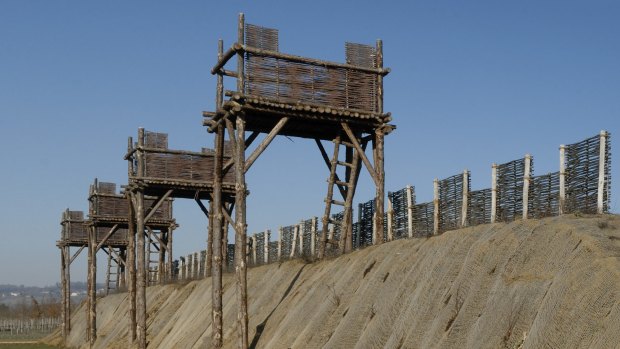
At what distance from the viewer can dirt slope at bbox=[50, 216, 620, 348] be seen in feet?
42.4

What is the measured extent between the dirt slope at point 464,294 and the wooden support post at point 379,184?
5.09 ft

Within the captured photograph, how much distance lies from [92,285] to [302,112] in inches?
1156

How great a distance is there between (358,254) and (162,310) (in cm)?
1925

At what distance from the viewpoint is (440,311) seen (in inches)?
646

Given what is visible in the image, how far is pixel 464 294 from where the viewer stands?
1619 centimetres

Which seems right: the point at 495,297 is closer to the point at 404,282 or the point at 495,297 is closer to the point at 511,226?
the point at 511,226

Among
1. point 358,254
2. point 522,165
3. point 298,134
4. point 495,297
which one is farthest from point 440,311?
point 298,134

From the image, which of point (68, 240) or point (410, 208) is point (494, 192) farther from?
point (68, 240)

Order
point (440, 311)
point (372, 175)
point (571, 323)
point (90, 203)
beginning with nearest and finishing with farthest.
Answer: point (571, 323) < point (440, 311) < point (372, 175) < point (90, 203)

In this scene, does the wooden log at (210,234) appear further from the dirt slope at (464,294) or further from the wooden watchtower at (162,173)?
the dirt slope at (464,294)

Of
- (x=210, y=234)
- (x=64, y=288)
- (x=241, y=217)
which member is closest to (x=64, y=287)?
(x=64, y=288)

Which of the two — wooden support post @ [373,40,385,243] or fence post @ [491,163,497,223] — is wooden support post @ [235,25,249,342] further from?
fence post @ [491,163,497,223]

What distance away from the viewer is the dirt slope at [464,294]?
12.9 meters

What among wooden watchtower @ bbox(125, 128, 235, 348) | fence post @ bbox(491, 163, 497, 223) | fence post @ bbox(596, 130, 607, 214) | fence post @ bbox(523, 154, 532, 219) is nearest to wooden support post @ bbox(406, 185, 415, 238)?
fence post @ bbox(491, 163, 497, 223)
